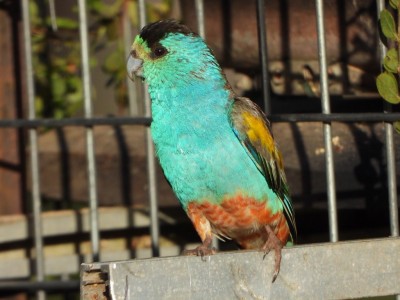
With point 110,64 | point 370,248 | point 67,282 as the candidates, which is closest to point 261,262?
point 370,248

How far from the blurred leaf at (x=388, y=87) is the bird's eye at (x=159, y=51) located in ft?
2.35

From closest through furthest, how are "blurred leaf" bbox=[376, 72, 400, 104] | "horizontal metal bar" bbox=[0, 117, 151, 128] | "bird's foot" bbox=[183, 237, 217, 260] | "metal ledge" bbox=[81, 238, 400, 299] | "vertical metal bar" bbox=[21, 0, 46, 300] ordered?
1. "metal ledge" bbox=[81, 238, 400, 299]
2. "bird's foot" bbox=[183, 237, 217, 260]
3. "blurred leaf" bbox=[376, 72, 400, 104]
4. "horizontal metal bar" bbox=[0, 117, 151, 128]
5. "vertical metal bar" bbox=[21, 0, 46, 300]

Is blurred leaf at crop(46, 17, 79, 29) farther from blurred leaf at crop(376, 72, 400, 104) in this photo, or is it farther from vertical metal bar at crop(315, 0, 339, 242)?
blurred leaf at crop(376, 72, 400, 104)

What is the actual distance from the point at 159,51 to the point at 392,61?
76 cm

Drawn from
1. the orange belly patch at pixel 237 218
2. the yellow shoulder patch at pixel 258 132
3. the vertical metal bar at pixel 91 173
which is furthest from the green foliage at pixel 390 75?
the vertical metal bar at pixel 91 173

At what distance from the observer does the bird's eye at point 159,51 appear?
126 inches

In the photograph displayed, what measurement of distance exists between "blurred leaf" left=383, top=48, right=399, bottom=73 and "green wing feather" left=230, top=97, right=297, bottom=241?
0.46 meters

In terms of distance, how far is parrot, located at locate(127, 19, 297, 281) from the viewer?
122 inches

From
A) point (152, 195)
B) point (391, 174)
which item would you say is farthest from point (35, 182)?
point (391, 174)

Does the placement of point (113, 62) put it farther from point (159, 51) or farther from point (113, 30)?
point (159, 51)

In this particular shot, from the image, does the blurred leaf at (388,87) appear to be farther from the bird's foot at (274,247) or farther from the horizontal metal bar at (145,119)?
the bird's foot at (274,247)

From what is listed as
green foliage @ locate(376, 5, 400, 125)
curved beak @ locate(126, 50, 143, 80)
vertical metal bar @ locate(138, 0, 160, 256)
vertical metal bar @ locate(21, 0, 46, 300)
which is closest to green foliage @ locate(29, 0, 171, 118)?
vertical metal bar @ locate(21, 0, 46, 300)

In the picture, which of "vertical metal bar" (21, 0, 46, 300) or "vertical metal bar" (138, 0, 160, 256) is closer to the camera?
"vertical metal bar" (138, 0, 160, 256)

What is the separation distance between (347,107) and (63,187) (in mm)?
1379
